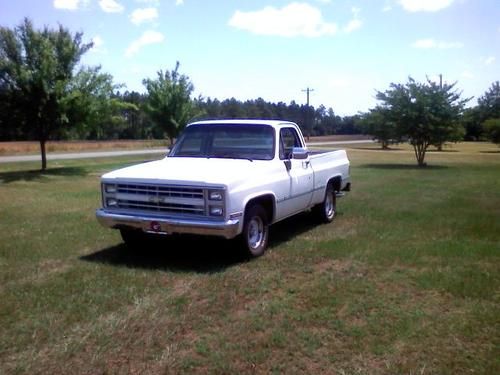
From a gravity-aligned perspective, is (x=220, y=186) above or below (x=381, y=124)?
below


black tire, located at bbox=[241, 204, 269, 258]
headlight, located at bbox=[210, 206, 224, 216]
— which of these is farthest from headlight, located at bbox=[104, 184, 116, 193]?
black tire, located at bbox=[241, 204, 269, 258]

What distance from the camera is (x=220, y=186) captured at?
6199 millimetres

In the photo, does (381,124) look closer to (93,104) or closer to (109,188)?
(93,104)

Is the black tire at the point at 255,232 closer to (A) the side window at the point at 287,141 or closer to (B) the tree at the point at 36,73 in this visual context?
(A) the side window at the point at 287,141

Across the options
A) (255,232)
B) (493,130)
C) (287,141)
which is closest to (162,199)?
(255,232)

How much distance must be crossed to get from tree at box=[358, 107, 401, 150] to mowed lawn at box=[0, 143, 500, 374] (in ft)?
63.3

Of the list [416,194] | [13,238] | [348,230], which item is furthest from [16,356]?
[416,194]

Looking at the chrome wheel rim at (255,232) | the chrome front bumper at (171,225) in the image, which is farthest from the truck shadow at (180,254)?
the chrome front bumper at (171,225)

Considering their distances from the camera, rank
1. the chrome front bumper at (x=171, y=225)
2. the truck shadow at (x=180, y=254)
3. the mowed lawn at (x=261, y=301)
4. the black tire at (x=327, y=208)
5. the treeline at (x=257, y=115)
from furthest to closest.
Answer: the treeline at (x=257, y=115) < the black tire at (x=327, y=208) < the truck shadow at (x=180, y=254) < the chrome front bumper at (x=171, y=225) < the mowed lawn at (x=261, y=301)

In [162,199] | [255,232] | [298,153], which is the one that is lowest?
[255,232]

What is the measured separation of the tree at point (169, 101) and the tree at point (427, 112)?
35.3 ft

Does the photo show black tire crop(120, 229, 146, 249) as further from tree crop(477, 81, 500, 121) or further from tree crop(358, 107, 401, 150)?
tree crop(477, 81, 500, 121)

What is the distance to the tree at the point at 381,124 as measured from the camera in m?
28.0

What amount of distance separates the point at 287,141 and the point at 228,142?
3.29ft
